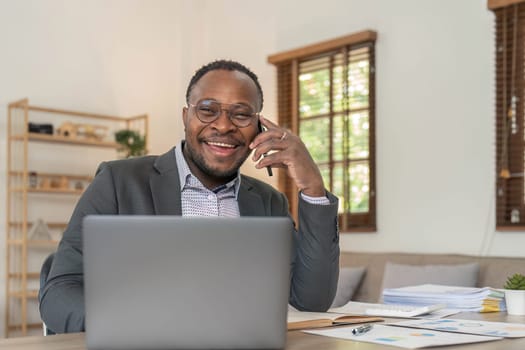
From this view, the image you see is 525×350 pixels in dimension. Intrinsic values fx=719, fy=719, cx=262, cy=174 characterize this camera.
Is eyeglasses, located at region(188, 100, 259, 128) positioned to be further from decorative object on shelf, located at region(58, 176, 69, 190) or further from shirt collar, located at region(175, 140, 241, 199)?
decorative object on shelf, located at region(58, 176, 69, 190)

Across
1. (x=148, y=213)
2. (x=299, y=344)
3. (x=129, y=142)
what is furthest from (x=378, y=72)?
(x=299, y=344)

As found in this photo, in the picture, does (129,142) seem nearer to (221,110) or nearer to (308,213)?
(221,110)

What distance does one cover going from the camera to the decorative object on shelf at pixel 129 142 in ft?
17.3

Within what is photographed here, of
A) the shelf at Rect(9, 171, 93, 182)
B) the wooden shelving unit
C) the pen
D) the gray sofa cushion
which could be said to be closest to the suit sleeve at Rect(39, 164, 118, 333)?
the pen

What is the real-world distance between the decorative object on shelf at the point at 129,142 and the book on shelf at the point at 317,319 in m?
3.82

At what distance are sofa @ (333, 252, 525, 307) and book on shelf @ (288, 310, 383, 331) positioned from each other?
2.25 metres

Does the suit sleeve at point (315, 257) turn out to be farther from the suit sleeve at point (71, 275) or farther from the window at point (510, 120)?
the window at point (510, 120)

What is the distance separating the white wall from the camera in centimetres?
404

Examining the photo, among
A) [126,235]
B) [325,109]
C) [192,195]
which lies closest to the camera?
[126,235]

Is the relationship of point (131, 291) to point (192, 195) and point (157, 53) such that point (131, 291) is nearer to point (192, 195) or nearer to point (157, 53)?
point (192, 195)

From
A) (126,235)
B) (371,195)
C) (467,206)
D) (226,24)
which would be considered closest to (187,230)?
(126,235)

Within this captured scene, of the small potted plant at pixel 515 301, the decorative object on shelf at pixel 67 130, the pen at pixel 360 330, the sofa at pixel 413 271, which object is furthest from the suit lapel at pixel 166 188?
the decorative object on shelf at pixel 67 130

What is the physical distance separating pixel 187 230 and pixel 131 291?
10 centimetres

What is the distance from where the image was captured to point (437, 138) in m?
4.21
